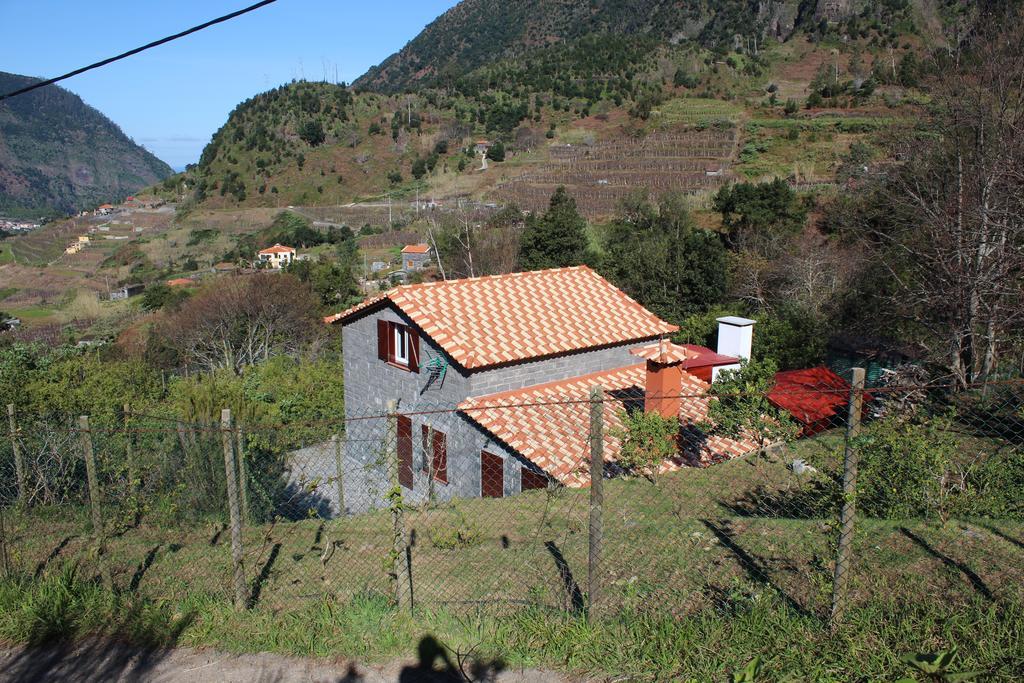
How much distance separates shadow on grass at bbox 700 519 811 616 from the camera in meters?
3.91

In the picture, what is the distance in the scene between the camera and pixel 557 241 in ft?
83.1

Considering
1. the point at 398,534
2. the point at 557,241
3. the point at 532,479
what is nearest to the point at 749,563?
the point at 398,534

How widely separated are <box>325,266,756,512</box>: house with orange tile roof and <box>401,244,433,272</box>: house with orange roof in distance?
773 inches

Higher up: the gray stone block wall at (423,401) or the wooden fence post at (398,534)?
the wooden fence post at (398,534)

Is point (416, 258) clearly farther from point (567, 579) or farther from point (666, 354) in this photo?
point (567, 579)

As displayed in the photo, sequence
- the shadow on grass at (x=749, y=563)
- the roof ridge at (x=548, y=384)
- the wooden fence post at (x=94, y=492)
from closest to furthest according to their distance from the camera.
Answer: the shadow on grass at (x=749, y=563) → the wooden fence post at (x=94, y=492) → the roof ridge at (x=548, y=384)

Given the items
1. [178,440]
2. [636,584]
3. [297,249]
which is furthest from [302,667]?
[297,249]

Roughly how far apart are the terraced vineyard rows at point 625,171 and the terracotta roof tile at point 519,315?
2265 cm

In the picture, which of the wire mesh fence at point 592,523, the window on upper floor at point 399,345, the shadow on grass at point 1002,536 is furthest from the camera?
the window on upper floor at point 399,345

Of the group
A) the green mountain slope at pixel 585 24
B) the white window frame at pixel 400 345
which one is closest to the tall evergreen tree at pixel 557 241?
the white window frame at pixel 400 345

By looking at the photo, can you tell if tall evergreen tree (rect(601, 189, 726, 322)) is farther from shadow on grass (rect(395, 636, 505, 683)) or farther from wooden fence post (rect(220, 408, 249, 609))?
shadow on grass (rect(395, 636, 505, 683))

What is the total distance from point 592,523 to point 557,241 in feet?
72.5

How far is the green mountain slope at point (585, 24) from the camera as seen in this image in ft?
241

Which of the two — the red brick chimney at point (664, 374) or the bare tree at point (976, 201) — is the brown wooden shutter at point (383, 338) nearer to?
the red brick chimney at point (664, 374)
